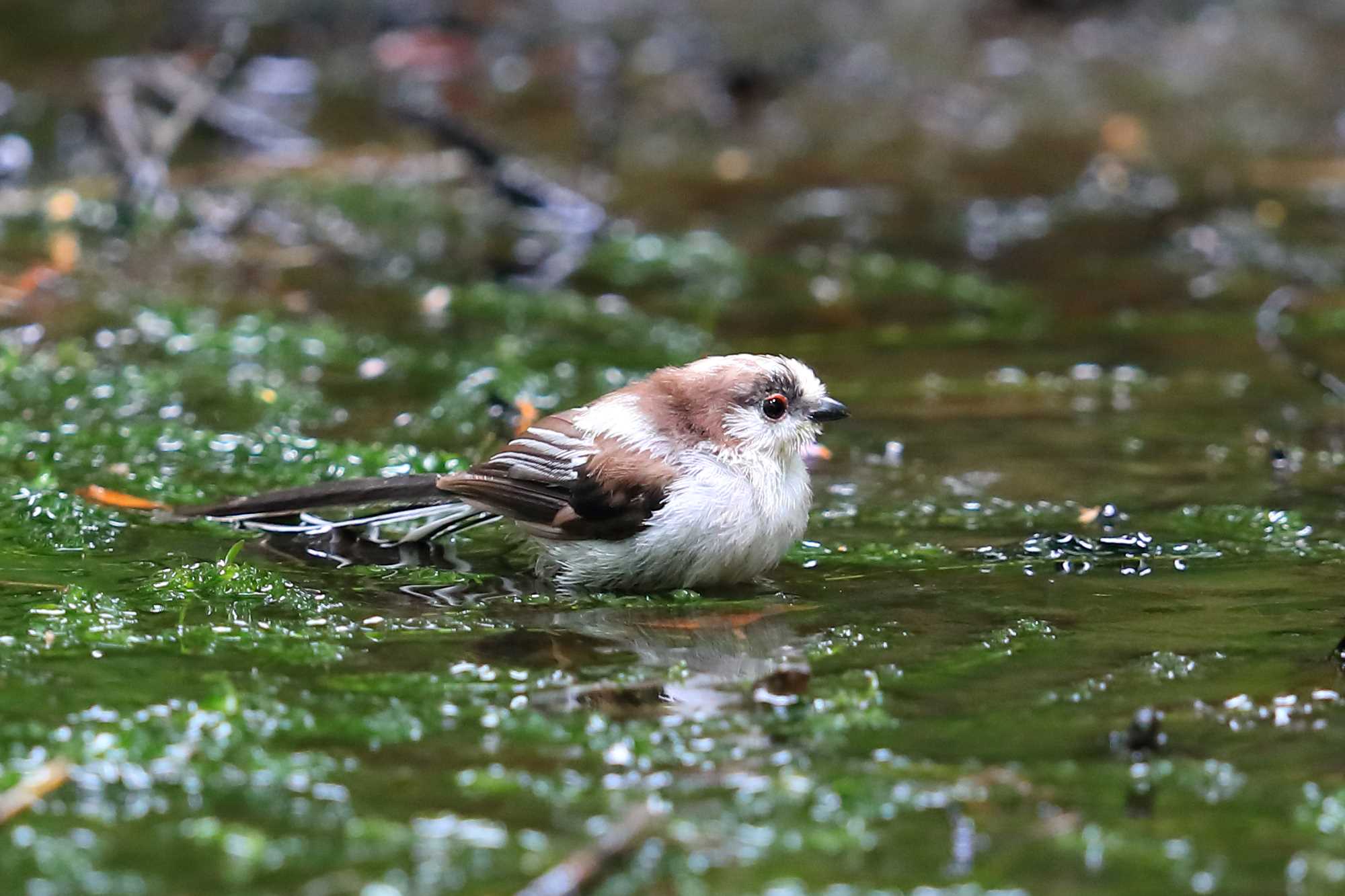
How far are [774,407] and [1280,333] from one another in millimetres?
3248

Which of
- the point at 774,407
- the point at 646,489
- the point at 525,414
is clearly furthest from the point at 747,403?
the point at 525,414

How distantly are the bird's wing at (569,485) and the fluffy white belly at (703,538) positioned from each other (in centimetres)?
4

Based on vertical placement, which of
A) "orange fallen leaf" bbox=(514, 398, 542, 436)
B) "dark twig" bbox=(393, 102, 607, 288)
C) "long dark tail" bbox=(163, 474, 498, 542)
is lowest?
"long dark tail" bbox=(163, 474, 498, 542)

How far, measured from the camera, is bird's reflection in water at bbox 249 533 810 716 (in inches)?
132

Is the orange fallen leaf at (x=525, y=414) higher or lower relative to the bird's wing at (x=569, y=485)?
Answer: higher

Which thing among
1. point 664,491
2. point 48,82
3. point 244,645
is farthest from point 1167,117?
point 244,645

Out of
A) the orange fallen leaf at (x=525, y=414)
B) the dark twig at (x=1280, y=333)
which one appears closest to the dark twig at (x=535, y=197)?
the orange fallen leaf at (x=525, y=414)

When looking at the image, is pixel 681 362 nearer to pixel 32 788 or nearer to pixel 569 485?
pixel 569 485

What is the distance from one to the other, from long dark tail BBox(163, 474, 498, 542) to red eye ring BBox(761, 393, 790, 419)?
750 mm

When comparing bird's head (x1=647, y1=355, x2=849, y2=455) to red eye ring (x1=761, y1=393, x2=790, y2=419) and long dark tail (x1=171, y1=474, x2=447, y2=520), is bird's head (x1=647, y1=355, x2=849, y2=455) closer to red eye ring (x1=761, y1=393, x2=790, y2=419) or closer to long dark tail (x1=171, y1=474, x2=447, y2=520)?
red eye ring (x1=761, y1=393, x2=790, y2=419)

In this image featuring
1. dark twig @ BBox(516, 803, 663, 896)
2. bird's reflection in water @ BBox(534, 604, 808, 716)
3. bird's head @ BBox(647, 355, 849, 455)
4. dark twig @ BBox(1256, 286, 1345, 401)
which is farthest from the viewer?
dark twig @ BBox(1256, 286, 1345, 401)

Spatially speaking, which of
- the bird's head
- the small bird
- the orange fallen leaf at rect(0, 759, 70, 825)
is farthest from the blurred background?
the bird's head

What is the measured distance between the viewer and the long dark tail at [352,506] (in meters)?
4.43

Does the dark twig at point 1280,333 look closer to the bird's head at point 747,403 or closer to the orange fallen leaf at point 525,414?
the bird's head at point 747,403
